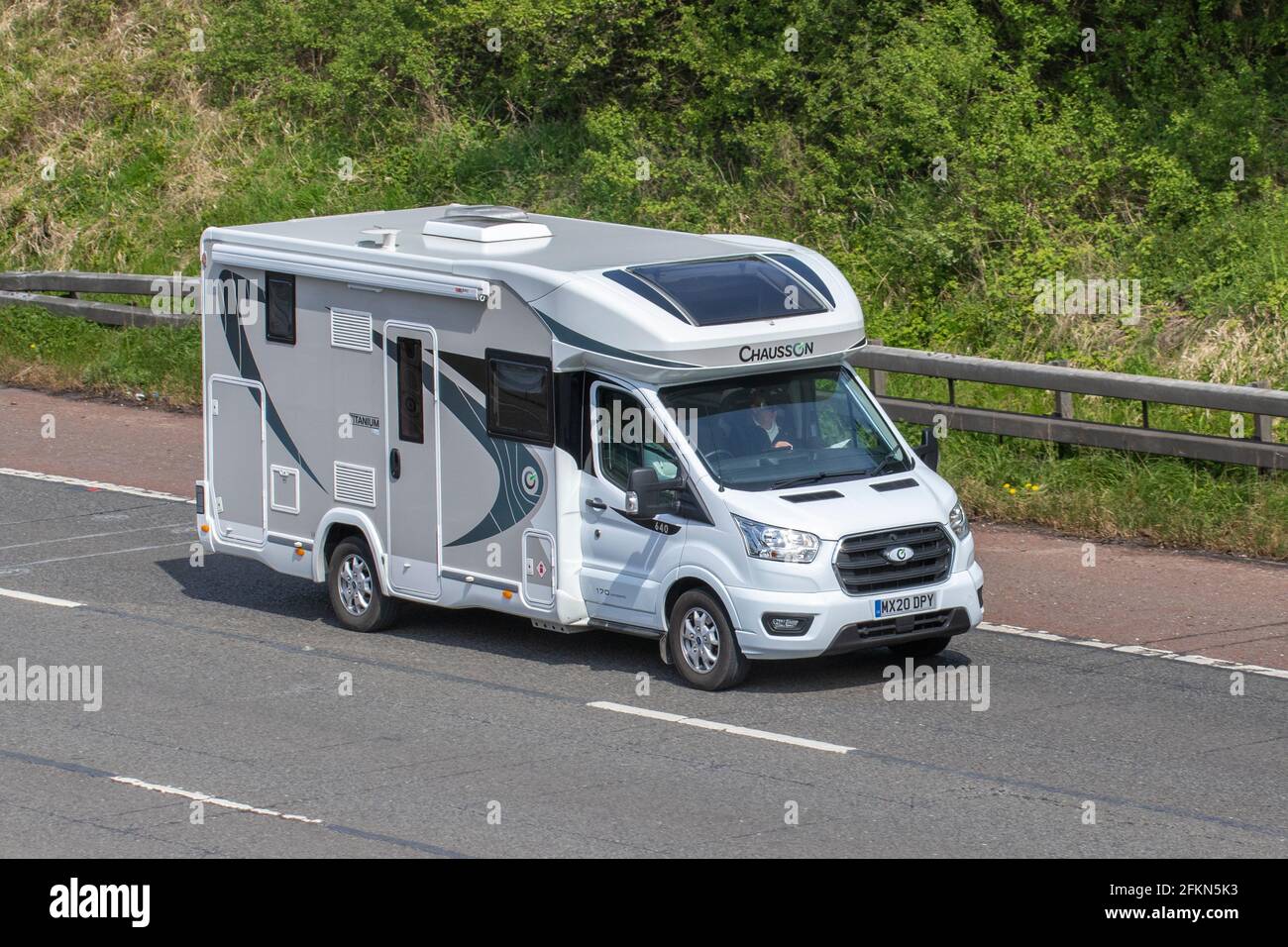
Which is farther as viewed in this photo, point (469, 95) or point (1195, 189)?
point (469, 95)

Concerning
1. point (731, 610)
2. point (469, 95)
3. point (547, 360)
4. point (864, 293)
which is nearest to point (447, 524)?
point (547, 360)

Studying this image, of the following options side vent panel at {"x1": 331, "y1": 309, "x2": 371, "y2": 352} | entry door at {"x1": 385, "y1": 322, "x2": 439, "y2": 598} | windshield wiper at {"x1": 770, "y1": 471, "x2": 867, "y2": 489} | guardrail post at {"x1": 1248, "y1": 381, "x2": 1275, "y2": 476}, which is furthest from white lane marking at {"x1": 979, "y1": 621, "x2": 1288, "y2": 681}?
side vent panel at {"x1": 331, "y1": 309, "x2": 371, "y2": 352}

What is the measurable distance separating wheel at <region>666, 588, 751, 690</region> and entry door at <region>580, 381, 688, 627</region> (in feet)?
0.61

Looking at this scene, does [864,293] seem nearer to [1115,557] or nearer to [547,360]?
[1115,557]

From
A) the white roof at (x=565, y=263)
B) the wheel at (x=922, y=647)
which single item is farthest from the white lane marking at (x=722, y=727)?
the white roof at (x=565, y=263)

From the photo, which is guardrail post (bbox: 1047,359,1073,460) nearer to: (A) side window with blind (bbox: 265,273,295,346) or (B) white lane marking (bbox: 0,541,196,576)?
(A) side window with blind (bbox: 265,273,295,346)

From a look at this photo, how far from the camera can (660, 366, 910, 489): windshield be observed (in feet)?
39.4

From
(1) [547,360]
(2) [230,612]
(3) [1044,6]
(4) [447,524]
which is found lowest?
(2) [230,612]

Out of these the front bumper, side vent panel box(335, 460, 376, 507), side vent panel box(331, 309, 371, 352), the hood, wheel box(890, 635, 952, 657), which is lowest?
wheel box(890, 635, 952, 657)

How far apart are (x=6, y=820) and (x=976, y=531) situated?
28.6 feet

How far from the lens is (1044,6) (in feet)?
71.3

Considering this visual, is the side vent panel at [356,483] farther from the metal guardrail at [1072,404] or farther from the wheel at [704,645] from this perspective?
the metal guardrail at [1072,404]

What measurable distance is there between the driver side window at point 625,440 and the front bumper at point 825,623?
100cm

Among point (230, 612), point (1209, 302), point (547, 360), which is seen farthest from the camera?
point (1209, 302)
